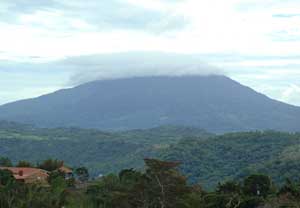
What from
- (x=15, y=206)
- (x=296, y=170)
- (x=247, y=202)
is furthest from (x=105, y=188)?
(x=296, y=170)

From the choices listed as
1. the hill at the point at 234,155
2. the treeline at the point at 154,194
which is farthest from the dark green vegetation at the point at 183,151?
the treeline at the point at 154,194

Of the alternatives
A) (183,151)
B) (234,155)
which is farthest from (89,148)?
(234,155)

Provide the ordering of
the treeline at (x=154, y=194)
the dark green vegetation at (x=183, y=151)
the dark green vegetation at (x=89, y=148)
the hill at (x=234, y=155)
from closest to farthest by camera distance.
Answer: the treeline at (x=154, y=194) → the hill at (x=234, y=155) → the dark green vegetation at (x=183, y=151) → the dark green vegetation at (x=89, y=148)

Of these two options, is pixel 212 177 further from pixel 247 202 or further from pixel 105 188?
pixel 247 202

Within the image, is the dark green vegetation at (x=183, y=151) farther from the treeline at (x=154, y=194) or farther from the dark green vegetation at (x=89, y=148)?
the treeline at (x=154, y=194)

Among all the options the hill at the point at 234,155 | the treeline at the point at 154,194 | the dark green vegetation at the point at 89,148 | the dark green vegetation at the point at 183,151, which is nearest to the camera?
the treeline at the point at 154,194

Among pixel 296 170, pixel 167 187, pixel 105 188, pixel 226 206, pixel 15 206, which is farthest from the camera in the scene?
pixel 296 170

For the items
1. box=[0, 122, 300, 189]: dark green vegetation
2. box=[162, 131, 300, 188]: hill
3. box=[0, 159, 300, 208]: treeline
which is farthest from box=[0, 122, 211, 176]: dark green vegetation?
box=[0, 159, 300, 208]: treeline
